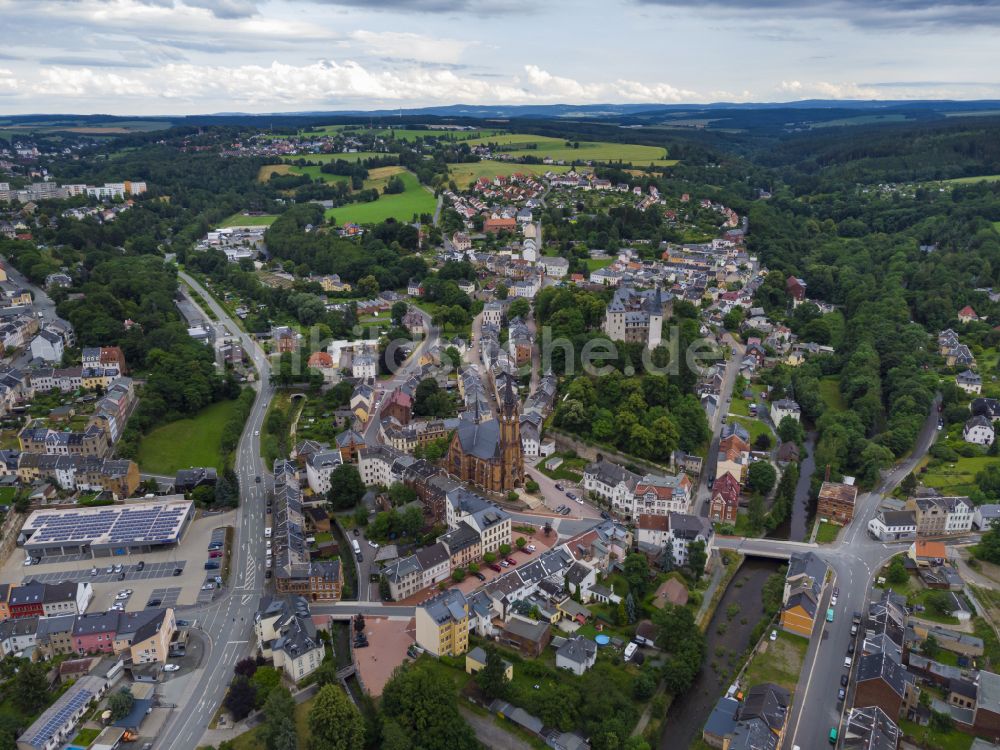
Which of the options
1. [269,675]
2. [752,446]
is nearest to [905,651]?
[752,446]

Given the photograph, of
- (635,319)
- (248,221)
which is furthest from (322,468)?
(248,221)

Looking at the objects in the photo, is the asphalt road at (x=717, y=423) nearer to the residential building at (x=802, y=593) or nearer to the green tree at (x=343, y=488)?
the residential building at (x=802, y=593)

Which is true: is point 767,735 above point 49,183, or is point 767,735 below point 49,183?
below

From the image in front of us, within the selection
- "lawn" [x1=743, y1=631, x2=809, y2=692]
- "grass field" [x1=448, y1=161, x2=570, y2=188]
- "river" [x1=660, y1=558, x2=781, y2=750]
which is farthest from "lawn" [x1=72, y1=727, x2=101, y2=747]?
"grass field" [x1=448, y1=161, x2=570, y2=188]

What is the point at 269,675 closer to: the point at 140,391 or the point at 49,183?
the point at 140,391

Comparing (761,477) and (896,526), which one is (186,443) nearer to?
(761,477)

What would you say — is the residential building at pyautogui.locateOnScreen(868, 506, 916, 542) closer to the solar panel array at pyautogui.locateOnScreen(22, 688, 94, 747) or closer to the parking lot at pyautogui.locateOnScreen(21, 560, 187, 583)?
the parking lot at pyautogui.locateOnScreen(21, 560, 187, 583)
